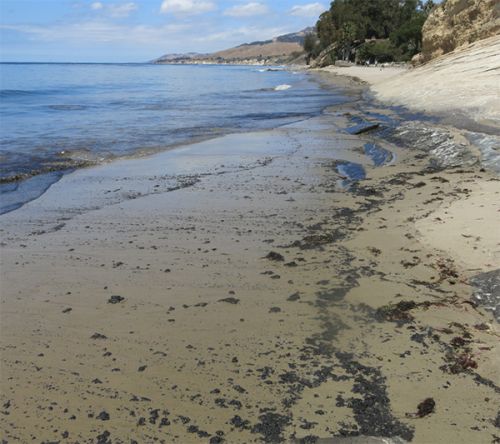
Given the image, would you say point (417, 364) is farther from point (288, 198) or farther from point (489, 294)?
point (288, 198)

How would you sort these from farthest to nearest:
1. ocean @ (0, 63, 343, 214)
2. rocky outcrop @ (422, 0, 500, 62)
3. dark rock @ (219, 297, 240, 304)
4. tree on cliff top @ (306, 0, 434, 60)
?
tree on cliff top @ (306, 0, 434, 60)
rocky outcrop @ (422, 0, 500, 62)
ocean @ (0, 63, 343, 214)
dark rock @ (219, 297, 240, 304)

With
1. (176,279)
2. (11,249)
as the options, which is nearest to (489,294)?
(176,279)

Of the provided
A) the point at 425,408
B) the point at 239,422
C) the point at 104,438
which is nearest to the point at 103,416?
the point at 104,438

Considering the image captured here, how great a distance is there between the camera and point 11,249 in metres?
5.62

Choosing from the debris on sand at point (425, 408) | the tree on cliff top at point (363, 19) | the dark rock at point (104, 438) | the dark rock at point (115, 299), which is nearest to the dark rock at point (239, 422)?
the dark rock at point (104, 438)

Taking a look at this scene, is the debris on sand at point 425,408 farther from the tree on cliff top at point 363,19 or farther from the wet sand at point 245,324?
the tree on cliff top at point 363,19

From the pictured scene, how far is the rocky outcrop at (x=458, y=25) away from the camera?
2439cm

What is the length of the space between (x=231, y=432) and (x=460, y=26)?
29627 mm

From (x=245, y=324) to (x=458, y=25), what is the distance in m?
28.7

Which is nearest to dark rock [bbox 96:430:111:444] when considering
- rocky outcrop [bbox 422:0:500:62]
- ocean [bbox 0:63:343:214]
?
ocean [bbox 0:63:343:214]

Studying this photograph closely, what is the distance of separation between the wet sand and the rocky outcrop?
21.6 metres

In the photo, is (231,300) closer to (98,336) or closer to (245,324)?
(245,324)

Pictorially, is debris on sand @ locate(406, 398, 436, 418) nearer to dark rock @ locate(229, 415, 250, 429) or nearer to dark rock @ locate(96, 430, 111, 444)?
dark rock @ locate(229, 415, 250, 429)

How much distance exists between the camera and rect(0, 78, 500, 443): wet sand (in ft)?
9.25
